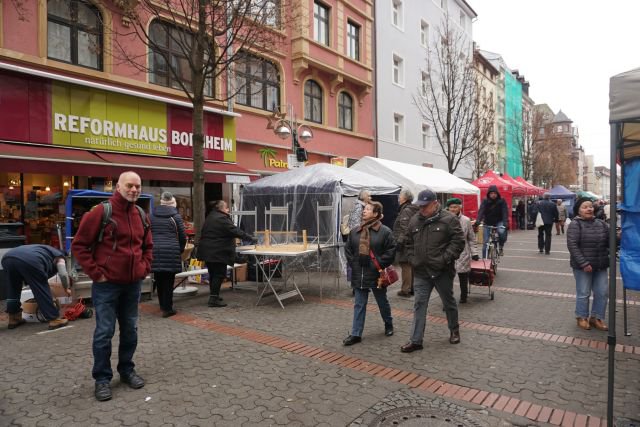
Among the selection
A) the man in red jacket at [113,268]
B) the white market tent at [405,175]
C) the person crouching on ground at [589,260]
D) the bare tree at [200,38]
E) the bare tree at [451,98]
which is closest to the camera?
the man in red jacket at [113,268]

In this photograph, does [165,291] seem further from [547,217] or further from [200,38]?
[547,217]

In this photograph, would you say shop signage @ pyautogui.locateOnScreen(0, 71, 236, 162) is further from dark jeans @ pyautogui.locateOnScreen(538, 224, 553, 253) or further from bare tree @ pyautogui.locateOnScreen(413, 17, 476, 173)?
bare tree @ pyautogui.locateOnScreen(413, 17, 476, 173)

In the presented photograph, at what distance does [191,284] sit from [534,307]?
21.1 feet

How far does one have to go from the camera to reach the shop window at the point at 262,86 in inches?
564

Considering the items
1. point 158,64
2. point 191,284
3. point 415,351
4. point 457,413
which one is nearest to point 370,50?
point 158,64

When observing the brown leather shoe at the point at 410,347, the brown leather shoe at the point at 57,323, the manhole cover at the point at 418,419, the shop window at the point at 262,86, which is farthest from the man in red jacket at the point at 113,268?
the shop window at the point at 262,86

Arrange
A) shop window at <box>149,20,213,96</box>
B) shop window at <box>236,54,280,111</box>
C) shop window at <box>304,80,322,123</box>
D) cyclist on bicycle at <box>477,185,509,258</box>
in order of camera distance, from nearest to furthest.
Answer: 1. cyclist on bicycle at <box>477,185,509,258</box>
2. shop window at <box>149,20,213,96</box>
3. shop window at <box>236,54,280,111</box>
4. shop window at <box>304,80,322,123</box>

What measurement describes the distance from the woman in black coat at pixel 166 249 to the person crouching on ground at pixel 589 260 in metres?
5.34

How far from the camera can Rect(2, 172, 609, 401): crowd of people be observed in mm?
3818

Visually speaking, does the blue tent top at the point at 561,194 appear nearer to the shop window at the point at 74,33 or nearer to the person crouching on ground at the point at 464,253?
the person crouching on ground at the point at 464,253

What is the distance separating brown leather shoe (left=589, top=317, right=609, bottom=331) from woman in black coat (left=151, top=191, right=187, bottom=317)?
5649 mm

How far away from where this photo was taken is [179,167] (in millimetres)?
11164

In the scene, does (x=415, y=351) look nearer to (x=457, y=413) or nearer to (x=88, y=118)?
(x=457, y=413)

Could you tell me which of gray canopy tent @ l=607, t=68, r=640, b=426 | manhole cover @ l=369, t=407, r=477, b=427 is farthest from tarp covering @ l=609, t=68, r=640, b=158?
manhole cover @ l=369, t=407, r=477, b=427
